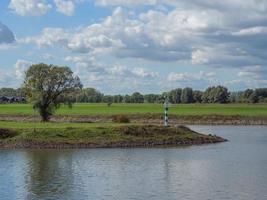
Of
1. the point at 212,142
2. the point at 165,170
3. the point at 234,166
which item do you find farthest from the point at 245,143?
the point at 165,170

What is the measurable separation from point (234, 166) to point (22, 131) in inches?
953

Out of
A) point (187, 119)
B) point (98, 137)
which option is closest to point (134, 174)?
point (98, 137)

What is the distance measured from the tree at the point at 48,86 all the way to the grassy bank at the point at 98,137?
26053 mm

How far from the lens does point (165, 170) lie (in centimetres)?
3403

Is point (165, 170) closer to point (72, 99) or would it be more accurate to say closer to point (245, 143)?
point (245, 143)

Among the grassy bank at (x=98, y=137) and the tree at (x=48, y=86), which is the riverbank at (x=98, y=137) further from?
the tree at (x=48, y=86)

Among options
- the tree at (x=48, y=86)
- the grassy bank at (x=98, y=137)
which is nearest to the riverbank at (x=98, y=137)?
the grassy bank at (x=98, y=137)

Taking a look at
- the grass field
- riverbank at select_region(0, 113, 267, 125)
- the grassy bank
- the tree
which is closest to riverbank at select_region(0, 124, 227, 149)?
the grassy bank

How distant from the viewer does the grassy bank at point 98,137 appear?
165 feet

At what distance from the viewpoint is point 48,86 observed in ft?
266

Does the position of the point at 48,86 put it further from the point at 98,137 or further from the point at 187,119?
the point at 187,119

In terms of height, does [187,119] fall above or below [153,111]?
below

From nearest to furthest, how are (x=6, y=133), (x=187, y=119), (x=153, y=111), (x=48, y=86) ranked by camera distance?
(x=6, y=133)
(x=48, y=86)
(x=187, y=119)
(x=153, y=111)

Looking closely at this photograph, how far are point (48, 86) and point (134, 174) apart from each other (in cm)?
5047
